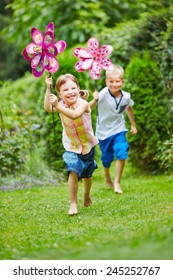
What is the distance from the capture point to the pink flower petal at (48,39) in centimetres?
569

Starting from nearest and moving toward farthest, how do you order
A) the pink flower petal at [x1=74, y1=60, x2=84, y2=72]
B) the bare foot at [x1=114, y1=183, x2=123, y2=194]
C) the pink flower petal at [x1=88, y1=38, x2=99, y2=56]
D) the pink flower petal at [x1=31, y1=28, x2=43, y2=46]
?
the pink flower petal at [x1=31, y1=28, x2=43, y2=46] < the pink flower petal at [x1=74, y1=60, x2=84, y2=72] < the pink flower petal at [x1=88, y1=38, x2=99, y2=56] < the bare foot at [x1=114, y1=183, x2=123, y2=194]

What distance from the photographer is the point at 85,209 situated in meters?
5.98

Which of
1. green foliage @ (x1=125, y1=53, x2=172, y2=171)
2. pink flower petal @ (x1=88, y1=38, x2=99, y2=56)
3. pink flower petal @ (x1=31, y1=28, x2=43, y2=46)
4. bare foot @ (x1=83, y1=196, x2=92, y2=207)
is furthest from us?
green foliage @ (x1=125, y1=53, x2=172, y2=171)

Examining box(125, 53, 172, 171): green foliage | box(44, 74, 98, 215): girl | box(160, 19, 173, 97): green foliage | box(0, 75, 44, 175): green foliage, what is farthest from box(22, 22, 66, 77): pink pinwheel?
box(125, 53, 172, 171): green foliage

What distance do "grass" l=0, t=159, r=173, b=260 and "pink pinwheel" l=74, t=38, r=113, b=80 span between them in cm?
134

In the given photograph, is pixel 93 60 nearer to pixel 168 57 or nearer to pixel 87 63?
pixel 87 63

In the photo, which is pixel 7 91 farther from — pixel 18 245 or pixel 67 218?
pixel 18 245

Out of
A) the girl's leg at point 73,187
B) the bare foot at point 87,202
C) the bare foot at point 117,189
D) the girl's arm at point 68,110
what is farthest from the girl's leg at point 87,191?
the bare foot at point 117,189

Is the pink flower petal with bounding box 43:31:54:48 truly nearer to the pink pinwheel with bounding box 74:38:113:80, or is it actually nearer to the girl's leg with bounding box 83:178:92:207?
the pink pinwheel with bounding box 74:38:113:80

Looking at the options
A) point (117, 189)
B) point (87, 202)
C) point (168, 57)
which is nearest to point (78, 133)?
point (87, 202)

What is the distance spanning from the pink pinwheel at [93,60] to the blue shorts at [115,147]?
104cm

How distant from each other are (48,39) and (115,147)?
1.92m

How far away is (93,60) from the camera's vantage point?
6.48 metres

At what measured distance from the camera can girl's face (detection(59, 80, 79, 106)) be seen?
18.5 feet
